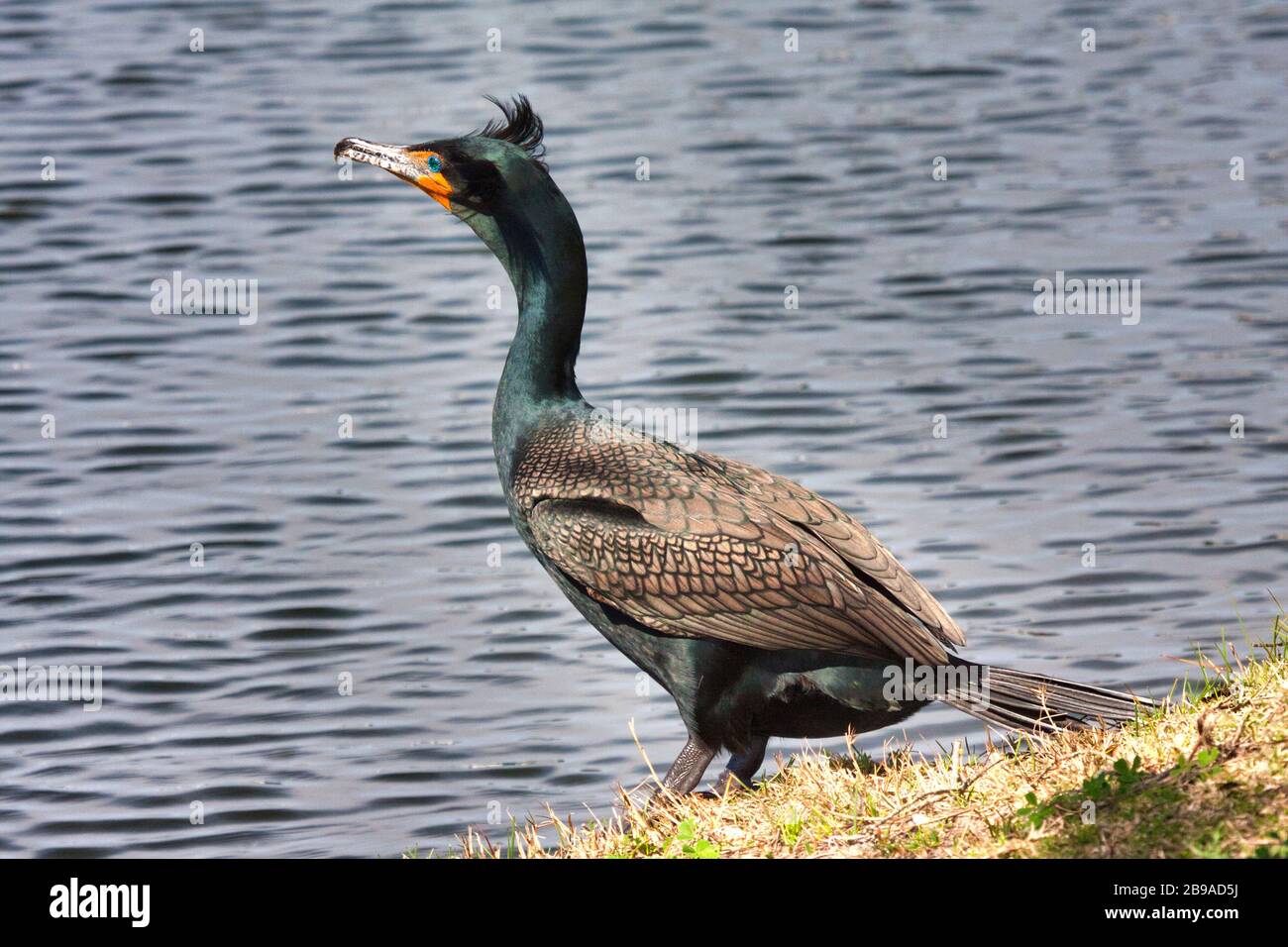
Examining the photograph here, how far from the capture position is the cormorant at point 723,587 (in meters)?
5.14

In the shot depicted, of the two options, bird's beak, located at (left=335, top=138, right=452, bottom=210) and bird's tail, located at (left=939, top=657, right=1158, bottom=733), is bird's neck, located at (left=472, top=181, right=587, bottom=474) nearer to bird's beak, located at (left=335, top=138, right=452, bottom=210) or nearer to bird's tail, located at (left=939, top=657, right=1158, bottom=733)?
bird's beak, located at (left=335, top=138, right=452, bottom=210)

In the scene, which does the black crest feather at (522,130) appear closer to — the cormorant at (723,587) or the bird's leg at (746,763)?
the cormorant at (723,587)

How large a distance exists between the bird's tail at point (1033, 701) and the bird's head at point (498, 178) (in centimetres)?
185

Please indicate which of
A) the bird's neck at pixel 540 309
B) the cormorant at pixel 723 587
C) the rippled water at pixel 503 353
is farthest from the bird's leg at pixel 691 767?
the rippled water at pixel 503 353

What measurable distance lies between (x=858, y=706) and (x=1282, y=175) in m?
9.53

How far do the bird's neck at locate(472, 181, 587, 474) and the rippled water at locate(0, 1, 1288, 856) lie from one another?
163cm

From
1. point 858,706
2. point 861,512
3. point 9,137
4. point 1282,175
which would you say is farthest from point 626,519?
point 9,137

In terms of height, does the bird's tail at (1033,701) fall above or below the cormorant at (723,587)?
below

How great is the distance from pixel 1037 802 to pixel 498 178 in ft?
8.40

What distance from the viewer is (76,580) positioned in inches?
343

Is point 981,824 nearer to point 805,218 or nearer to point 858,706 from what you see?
point 858,706

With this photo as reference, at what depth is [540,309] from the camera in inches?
227

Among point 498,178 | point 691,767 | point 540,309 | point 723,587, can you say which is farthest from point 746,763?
point 498,178

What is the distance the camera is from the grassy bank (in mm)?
4008
